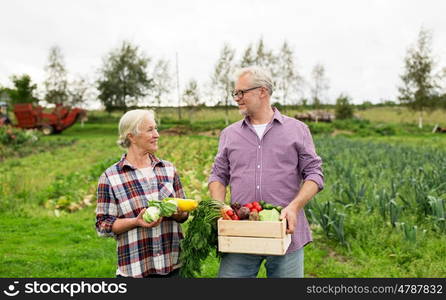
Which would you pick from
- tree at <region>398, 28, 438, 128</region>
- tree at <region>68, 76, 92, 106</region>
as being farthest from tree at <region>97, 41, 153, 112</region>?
tree at <region>398, 28, 438, 128</region>

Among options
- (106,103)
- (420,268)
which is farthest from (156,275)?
(106,103)

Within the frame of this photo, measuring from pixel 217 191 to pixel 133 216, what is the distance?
595 mm

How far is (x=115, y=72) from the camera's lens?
37156 mm

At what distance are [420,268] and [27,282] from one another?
370cm

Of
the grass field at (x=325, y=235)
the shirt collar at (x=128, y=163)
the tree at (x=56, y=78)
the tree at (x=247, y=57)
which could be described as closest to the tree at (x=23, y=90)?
the tree at (x=56, y=78)

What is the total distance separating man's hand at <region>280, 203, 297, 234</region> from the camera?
2.59 metres

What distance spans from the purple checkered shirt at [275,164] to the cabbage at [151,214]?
2.01 feet

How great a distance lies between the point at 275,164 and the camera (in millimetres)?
2793

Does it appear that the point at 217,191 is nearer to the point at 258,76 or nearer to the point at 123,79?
the point at 258,76

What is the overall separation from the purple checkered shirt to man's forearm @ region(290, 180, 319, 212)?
0.04 metres

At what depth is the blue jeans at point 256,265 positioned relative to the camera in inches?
109

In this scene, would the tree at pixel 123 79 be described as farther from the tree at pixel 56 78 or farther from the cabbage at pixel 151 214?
the cabbage at pixel 151 214

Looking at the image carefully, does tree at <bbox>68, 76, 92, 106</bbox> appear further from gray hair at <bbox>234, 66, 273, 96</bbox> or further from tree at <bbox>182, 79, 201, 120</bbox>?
gray hair at <bbox>234, 66, 273, 96</bbox>

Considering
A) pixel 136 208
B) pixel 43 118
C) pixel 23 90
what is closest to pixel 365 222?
pixel 136 208
